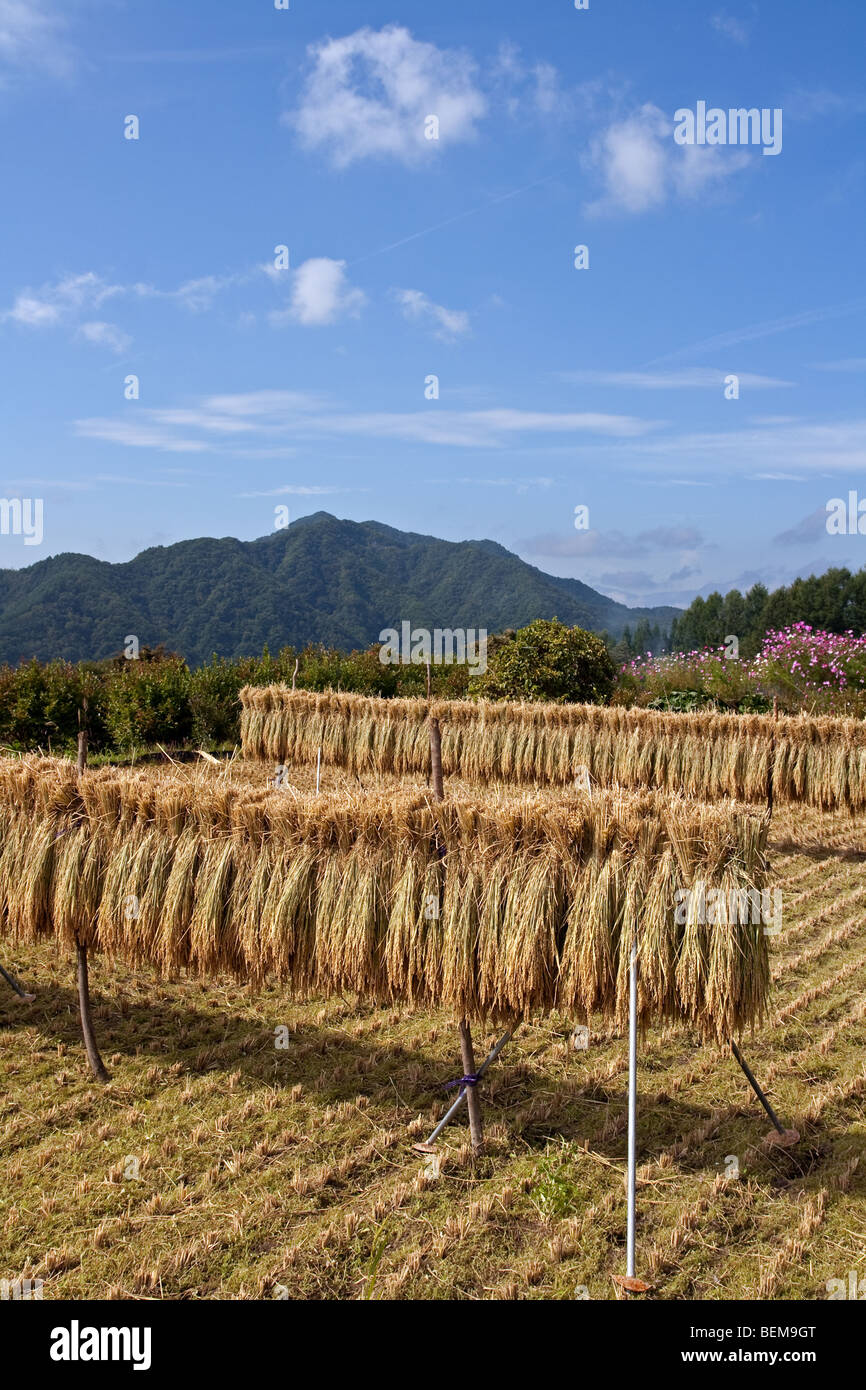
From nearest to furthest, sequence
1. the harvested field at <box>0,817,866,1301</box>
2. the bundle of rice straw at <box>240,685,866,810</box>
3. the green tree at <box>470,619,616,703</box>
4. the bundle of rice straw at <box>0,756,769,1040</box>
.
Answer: the harvested field at <box>0,817,866,1301</box>
the bundle of rice straw at <box>0,756,769,1040</box>
the bundle of rice straw at <box>240,685,866,810</box>
the green tree at <box>470,619,616,703</box>

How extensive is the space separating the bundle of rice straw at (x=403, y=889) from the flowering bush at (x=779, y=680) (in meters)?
13.7

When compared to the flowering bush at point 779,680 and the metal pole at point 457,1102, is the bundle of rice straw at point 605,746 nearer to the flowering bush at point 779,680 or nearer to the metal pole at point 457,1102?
the flowering bush at point 779,680

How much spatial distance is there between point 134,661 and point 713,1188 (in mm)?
19895

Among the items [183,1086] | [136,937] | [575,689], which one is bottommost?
[183,1086]

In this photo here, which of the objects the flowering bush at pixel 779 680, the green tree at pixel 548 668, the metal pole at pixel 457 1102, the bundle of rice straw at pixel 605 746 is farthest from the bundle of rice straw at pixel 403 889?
the flowering bush at pixel 779 680

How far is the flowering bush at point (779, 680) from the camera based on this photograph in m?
18.8

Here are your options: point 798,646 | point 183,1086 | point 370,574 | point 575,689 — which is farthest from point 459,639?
point 370,574

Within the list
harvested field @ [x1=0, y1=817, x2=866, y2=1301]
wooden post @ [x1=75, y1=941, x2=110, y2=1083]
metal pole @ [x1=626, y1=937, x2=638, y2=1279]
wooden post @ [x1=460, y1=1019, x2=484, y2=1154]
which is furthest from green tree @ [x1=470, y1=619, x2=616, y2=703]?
metal pole @ [x1=626, y1=937, x2=638, y2=1279]

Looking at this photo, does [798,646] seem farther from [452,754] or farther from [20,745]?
[20,745]

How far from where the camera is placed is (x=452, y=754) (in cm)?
1273

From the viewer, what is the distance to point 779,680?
20.0m

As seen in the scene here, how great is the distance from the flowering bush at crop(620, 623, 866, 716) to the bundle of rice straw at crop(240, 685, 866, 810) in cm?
608

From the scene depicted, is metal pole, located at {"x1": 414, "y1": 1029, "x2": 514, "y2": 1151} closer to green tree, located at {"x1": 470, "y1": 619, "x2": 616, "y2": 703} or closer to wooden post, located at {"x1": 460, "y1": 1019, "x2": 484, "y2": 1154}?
wooden post, located at {"x1": 460, "y1": 1019, "x2": 484, "y2": 1154}

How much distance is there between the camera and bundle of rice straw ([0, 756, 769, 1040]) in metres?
4.29
